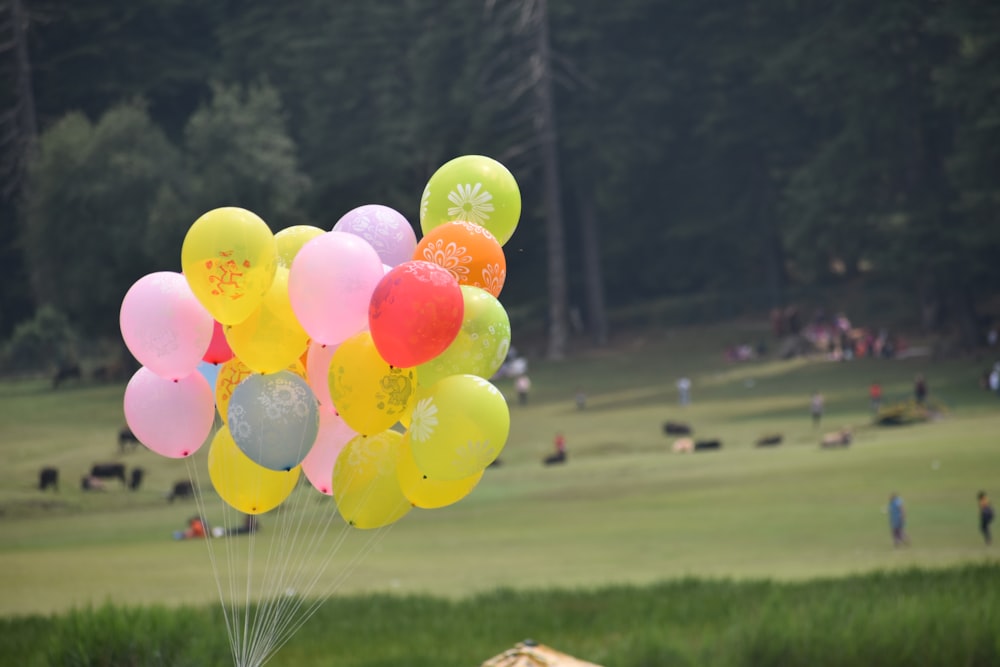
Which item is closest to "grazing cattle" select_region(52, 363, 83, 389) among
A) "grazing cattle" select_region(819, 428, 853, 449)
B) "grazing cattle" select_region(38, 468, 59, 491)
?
"grazing cattle" select_region(38, 468, 59, 491)

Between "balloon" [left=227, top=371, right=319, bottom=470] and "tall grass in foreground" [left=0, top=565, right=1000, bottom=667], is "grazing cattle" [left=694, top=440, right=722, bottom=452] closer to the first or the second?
"tall grass in foreground" [left=0, top=565, right=1000, bottom=667]

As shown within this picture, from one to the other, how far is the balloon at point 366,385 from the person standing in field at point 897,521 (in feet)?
58.3

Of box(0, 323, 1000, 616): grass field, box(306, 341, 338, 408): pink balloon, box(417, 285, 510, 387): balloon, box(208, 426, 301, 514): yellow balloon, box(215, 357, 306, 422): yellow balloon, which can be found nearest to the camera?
box(417, 285, 510, 387): balloon

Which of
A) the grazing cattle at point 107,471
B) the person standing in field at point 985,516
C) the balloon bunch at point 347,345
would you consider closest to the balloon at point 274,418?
the balloon bunch at point 347,345

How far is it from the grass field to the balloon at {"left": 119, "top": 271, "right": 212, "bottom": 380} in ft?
16.5

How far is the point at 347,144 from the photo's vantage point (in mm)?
71625

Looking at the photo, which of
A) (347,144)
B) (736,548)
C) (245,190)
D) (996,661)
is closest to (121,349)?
(245,190)

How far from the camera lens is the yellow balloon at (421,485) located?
10.6 metres

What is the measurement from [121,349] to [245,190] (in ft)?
28.0

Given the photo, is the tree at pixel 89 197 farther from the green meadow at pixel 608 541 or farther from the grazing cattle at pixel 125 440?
the grazing cattle at pixel 125 440

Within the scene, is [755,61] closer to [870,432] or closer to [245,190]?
[245,190]

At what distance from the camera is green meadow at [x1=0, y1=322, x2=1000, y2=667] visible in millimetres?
18406

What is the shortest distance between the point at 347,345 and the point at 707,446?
109 ft

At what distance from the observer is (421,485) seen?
34.8 ft
